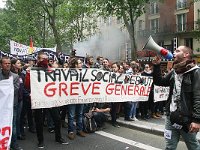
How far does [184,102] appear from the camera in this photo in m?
4.44

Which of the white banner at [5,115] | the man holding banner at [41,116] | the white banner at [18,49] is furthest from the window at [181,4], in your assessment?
the white banner at [5,115]

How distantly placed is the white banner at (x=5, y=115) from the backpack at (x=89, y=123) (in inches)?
139

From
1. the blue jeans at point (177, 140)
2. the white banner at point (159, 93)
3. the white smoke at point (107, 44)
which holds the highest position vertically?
the white smoke at point (107, 44)

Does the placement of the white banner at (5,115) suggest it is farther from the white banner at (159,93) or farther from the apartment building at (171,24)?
the apartment building at (171,24)

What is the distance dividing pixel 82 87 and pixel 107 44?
45584 mm

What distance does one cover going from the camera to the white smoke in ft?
170

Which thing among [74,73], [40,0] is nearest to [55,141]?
[74,73]

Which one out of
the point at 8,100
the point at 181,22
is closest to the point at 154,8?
the point at 181,22

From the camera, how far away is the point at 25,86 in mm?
7844

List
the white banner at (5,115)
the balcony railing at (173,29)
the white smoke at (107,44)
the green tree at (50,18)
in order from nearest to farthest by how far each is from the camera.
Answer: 1. the white banner at (5,115)
2. the green tree at (50,18)
3. the balcony railing at (173,29)
4. the white smoke at (107,44)

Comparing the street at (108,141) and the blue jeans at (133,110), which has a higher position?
the blue jeans at (133,110)

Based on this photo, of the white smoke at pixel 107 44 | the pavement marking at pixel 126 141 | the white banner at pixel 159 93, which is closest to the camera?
the pavement marking at pixel 126 141

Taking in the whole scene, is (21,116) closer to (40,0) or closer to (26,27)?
(40,0)

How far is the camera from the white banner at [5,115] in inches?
189
